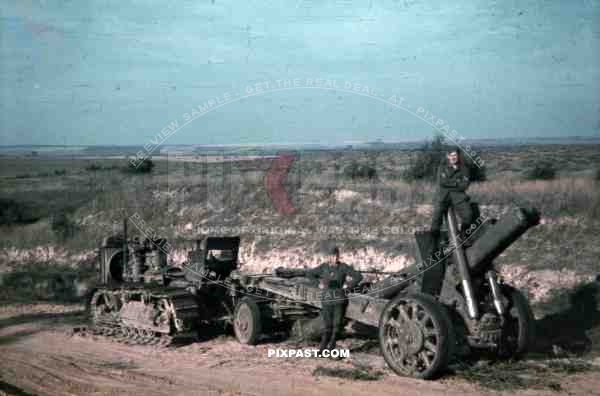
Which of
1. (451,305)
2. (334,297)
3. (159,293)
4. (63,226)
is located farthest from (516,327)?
(63,226)

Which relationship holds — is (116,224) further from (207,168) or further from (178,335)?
(178,335)

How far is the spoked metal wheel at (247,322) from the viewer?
11.9 m

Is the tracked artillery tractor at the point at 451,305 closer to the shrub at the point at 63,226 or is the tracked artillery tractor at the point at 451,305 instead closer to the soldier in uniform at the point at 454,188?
the soldier in uniform at the point at 454,188

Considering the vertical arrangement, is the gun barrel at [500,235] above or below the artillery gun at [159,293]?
above

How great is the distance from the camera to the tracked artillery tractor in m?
8.75

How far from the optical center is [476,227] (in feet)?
31.2

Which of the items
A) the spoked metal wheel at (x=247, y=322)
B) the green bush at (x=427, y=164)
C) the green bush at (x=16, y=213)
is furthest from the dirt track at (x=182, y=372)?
the green bush at (x=16, y=213)

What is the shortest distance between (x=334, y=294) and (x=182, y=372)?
8.31ft

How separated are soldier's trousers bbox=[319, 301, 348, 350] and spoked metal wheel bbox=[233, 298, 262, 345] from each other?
1491 millimetres

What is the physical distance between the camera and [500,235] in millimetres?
9000

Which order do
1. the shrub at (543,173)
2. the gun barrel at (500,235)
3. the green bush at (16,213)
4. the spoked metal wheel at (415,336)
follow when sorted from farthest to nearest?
the green bush at (16,213)
the shrub at (543,173)
the gun barrel at (500,235)
the spoked metal wheel at (415,336)

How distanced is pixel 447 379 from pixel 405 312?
996 millimetres

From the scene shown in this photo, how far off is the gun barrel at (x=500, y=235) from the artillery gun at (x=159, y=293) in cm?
516

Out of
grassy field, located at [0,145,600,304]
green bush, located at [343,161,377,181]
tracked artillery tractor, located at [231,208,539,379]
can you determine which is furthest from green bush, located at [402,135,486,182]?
tracked artillery tractor, located at [231,208,539,379]
